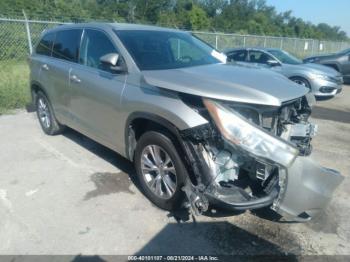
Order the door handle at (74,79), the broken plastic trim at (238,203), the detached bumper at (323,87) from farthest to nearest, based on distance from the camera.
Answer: the detached bumper at (323,87) < the door handle at (74,79) < the broken plastic trim at (238,203)

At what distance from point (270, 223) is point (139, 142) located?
5.39 ft

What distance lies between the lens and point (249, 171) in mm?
3191

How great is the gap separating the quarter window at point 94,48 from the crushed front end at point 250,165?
1515mm

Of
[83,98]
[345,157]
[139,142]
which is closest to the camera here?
[139,142]

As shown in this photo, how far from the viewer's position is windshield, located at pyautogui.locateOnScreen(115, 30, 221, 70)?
3877 millimetres

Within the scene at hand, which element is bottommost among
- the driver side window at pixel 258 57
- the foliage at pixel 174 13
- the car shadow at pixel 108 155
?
the car shadow at pixel 108 155

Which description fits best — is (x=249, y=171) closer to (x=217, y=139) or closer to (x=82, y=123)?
(x=217, y=139)

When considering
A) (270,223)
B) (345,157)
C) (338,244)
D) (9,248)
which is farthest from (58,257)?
(345,157)

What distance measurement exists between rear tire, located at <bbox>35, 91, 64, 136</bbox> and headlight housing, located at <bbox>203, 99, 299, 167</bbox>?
376 centimetres

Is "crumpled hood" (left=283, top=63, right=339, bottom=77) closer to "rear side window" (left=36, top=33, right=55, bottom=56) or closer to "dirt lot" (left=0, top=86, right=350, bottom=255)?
"dirt lot" (left=0, top=86, right=350, bottom=255)

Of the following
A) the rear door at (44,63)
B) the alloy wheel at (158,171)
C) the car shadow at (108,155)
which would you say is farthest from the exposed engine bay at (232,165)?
the rear door at (44,63)

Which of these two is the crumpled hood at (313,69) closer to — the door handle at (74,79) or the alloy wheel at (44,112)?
the alloy wheel at (44,112)

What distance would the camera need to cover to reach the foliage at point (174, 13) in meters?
26.6

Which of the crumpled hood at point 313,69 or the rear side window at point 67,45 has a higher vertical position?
the rear side window at point 67,45
